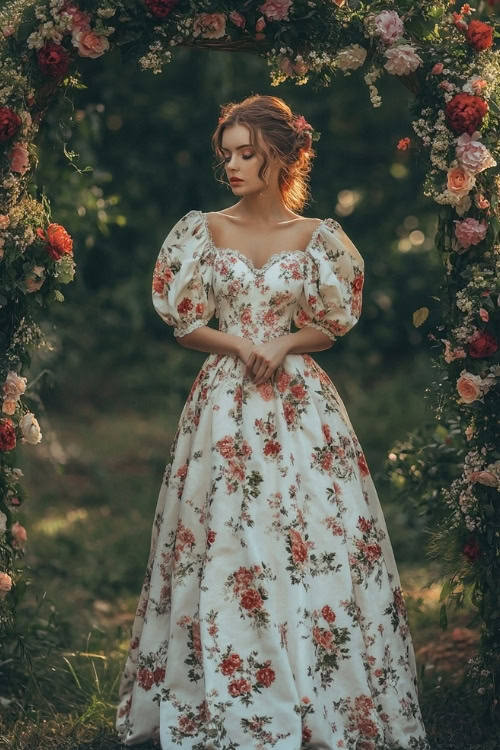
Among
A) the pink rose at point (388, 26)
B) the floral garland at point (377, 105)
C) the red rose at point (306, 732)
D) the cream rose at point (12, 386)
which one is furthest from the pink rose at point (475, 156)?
the red rose at point (306, 732)

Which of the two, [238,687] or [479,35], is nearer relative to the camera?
[238,687]

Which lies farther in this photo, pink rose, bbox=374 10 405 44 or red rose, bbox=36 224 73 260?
red rose, bbox=36 224 73 260

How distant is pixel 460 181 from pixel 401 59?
44cm

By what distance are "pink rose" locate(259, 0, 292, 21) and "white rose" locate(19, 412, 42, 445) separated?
1.56 m

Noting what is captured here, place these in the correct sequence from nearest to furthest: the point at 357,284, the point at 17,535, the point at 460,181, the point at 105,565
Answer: the point at 460,181
the point at 357,284
the point at 17,535
the point at 105,565

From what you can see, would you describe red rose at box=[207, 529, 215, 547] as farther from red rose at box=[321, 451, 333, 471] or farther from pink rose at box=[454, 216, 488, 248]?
pink rose at box=[454, 216, 488, 248]

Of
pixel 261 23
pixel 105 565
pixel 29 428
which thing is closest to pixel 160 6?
pixel 261 23

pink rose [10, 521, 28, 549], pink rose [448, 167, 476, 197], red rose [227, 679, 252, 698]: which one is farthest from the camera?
pink rose [10, 521, 28, 549]

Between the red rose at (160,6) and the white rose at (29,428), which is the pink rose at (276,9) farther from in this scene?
the white rose at (29,428)

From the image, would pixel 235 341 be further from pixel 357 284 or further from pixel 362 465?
pixel 362 465

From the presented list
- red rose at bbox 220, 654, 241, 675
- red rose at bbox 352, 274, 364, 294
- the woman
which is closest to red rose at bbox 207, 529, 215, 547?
the woman

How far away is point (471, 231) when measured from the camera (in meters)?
3.62

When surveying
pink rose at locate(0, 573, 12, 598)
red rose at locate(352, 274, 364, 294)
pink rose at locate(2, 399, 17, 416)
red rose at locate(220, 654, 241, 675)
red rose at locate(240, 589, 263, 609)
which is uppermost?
red rose at locate(352, 274, 364, 294)

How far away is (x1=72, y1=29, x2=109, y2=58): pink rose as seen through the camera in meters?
3.65
